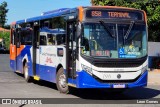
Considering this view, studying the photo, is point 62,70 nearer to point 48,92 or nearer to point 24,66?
point 48,92

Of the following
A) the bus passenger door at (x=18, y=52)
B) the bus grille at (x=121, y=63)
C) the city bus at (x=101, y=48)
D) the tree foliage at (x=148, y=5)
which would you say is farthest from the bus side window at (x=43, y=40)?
the tree foliage at (x=148, y=5)

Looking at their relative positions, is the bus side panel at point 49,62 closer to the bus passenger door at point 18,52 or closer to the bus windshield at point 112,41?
the bus windshield at point 112,41

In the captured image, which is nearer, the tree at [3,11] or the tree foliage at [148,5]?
the tree foliage at [148,5]

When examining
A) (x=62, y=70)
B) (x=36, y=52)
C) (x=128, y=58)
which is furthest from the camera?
(x=36, y=52)

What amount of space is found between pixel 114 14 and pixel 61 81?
3.01 metres

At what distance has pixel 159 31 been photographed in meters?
29.0

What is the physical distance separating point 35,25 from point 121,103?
6666 mm

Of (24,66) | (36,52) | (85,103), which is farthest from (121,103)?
(24,66)

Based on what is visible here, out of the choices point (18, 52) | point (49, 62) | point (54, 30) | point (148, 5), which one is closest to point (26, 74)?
point (18, 52)

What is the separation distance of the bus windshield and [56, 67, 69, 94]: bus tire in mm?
1823

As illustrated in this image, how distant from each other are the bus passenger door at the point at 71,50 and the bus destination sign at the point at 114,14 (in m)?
0.69

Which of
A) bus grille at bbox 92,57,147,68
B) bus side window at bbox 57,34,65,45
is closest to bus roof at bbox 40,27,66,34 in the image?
bus side window at bbox 57,34,65,45

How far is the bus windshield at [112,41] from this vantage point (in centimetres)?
1312

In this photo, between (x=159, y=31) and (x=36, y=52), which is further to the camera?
(x=159, y=31)
